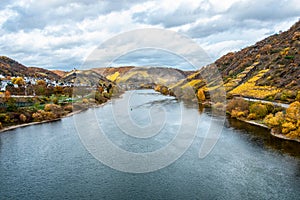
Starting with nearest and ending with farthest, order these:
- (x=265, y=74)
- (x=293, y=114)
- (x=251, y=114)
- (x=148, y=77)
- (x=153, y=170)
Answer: (x=153, y=170) → (x=293, y=114) → (x=251, y=114) → (x=265, y=74) → (x=148, y=77)

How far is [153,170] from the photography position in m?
11.6

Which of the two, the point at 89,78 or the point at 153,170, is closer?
the point at 153,170

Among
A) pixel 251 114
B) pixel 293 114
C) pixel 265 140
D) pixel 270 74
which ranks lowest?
pixel 265 140

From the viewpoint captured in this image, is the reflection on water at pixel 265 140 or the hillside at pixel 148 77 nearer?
the reflection on water at pixel 265 140

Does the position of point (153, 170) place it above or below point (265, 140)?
below

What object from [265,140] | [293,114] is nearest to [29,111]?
[265,140]

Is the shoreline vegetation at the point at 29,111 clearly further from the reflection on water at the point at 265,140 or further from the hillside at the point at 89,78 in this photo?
the hillside at the point at 89,78

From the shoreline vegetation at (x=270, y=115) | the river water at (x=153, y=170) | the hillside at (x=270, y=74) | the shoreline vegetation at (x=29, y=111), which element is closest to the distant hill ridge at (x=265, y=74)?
the hillside at (x=270, y=74)

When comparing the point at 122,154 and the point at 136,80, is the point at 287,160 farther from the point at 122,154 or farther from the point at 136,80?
the point at 136,80

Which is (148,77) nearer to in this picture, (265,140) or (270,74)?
(270,74)

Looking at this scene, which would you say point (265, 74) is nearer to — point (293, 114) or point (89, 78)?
point (293, 114)

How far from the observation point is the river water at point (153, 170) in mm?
9633

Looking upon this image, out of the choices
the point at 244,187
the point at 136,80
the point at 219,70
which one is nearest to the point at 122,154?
the point at 244,187

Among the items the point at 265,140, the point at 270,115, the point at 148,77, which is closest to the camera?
the point at 265,140
